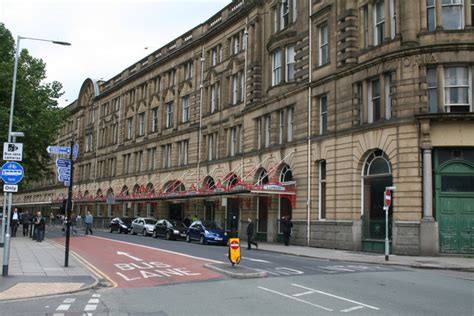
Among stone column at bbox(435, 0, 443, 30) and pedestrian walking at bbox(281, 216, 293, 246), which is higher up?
stone column at bbox(435, 0, 443, 30)

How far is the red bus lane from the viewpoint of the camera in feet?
51.4

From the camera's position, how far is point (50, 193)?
93875mm

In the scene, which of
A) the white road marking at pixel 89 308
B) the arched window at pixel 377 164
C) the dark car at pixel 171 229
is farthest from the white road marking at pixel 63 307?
the dark car at pixel 171 229

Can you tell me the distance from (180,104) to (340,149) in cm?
2738

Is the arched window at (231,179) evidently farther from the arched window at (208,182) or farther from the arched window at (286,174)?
the arched window at (286,174)

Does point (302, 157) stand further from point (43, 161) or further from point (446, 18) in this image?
point (43, 161)

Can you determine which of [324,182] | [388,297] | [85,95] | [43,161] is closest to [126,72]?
[85,95]

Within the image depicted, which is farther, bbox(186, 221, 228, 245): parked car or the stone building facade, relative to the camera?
bbox(186, 221, 228, 245): parked car

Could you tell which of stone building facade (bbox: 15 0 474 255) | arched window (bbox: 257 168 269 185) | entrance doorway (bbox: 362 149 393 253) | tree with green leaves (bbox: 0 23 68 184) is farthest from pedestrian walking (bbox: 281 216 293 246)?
tree with green leaves (bbox: 0 23 68 184)

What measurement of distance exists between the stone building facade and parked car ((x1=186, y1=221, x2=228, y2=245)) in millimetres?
3033

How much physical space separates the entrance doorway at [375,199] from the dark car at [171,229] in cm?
1387

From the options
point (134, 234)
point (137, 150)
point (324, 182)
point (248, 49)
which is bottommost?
point (134, 234)

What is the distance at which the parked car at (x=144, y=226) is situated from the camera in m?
42.9

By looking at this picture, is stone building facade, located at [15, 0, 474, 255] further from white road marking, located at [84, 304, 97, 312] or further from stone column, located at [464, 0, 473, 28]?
white road marking, located at [84, 304, 97, 312]
